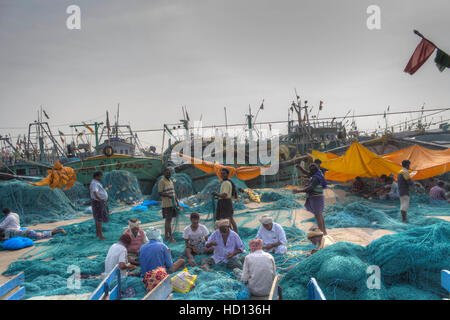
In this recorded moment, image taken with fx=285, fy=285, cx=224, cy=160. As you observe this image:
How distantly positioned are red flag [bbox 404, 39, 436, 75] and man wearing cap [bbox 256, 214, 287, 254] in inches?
177

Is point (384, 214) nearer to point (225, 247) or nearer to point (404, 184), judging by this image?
point (404, 184)

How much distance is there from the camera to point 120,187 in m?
13.2

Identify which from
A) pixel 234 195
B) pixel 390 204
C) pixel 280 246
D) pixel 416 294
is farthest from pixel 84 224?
pixel 390 204

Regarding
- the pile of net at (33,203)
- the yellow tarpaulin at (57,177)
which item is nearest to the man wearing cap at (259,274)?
the yellow tarpaulin at (57,177)

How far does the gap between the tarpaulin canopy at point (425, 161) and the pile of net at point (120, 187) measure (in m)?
11.2

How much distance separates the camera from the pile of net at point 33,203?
995cm

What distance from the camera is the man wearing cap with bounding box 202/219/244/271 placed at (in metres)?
4.43

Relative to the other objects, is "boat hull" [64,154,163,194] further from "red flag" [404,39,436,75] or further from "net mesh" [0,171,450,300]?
"red flag" [404,39,436,75]

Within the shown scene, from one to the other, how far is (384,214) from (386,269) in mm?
4172

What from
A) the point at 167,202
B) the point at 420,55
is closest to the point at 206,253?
the point at 167,202

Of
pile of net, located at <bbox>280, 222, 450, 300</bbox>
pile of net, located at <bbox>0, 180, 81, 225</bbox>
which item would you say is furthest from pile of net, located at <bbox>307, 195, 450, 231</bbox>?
pile of net, located at <bbox>0, 180, 81, 225</bbox>

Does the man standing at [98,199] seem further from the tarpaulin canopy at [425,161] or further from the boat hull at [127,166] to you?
the tarpaulin canopy at [425,161]
